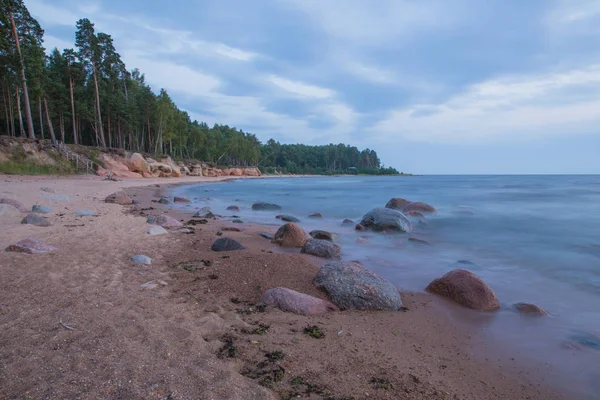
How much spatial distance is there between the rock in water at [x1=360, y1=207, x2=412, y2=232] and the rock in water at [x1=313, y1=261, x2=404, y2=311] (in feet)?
18.8

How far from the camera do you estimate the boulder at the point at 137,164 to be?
1320 inches

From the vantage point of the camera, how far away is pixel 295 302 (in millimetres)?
3912

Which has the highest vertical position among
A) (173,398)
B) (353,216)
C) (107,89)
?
(107,89)

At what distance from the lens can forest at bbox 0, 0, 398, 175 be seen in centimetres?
2481

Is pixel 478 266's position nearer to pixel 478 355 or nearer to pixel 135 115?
pixel 478 355

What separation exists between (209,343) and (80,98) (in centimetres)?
4616

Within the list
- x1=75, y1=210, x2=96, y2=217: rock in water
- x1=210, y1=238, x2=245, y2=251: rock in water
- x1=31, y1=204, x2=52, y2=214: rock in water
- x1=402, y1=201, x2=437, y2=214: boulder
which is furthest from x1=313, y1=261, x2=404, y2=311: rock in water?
x1=402, y1=201, x2=437, y2=214: boulder

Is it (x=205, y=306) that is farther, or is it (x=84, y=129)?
(x=84, y=129)

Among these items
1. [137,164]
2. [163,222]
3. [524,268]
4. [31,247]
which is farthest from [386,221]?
[137,164]

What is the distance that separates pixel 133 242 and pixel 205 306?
3.34 m

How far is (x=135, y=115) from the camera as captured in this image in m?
43.5

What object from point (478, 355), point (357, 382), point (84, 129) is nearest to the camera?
point (357, 382)

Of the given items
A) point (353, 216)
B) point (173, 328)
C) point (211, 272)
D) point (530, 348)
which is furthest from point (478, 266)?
point (353, 216)

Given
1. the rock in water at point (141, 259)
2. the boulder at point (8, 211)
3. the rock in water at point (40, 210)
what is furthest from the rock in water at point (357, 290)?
the rock in water at point (40, 210)
